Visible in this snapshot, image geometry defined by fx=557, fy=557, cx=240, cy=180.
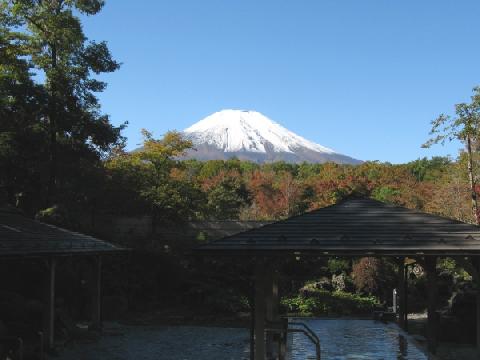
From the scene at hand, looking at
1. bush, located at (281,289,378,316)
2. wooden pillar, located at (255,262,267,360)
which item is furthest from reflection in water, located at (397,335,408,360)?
bush, located at (281,289,378,316)

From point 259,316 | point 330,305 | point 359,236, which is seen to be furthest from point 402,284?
point 259,316

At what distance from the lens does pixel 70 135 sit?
24062 millimetres

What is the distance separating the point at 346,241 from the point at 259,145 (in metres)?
171

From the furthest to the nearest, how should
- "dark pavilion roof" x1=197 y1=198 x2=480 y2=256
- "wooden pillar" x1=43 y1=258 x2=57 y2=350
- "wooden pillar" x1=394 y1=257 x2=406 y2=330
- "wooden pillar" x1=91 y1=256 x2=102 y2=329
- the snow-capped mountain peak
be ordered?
the snow-capped mountain peak, "wooden pillar" x1=91 y1=256 x2=102 y2=329, "wooden pillar" x1=394 y1=257 x2=406 y2=330, "wooden pillar" x1=43 y1=258 x2=57 y2=350, "dark pavilion roof" x1=197 y1=198 x2=480 y2=256

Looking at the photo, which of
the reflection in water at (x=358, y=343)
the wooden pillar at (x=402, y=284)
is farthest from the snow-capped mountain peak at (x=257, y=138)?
the wooden pillar at (x=402, y=284)

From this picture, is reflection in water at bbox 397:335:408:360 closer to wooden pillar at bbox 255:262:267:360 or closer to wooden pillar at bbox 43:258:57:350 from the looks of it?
wooden pillar at bbox 255:262:267:360

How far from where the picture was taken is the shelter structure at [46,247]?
1172cm

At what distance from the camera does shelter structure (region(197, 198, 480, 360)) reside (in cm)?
973

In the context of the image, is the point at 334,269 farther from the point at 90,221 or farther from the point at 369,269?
the point at 90,221

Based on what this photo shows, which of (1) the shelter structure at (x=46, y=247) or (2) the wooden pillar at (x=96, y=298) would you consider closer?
(1) the shelter structure at (x=46, y=247)

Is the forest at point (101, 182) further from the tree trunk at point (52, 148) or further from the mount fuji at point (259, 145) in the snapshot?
the mount fuji at point (259, 145)

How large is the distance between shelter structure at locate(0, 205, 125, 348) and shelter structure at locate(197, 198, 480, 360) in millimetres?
4339

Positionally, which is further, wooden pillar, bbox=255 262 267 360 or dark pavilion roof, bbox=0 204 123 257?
dark pavilion roof, bbox=0 204 123 257

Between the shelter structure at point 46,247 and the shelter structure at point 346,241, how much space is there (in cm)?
434
